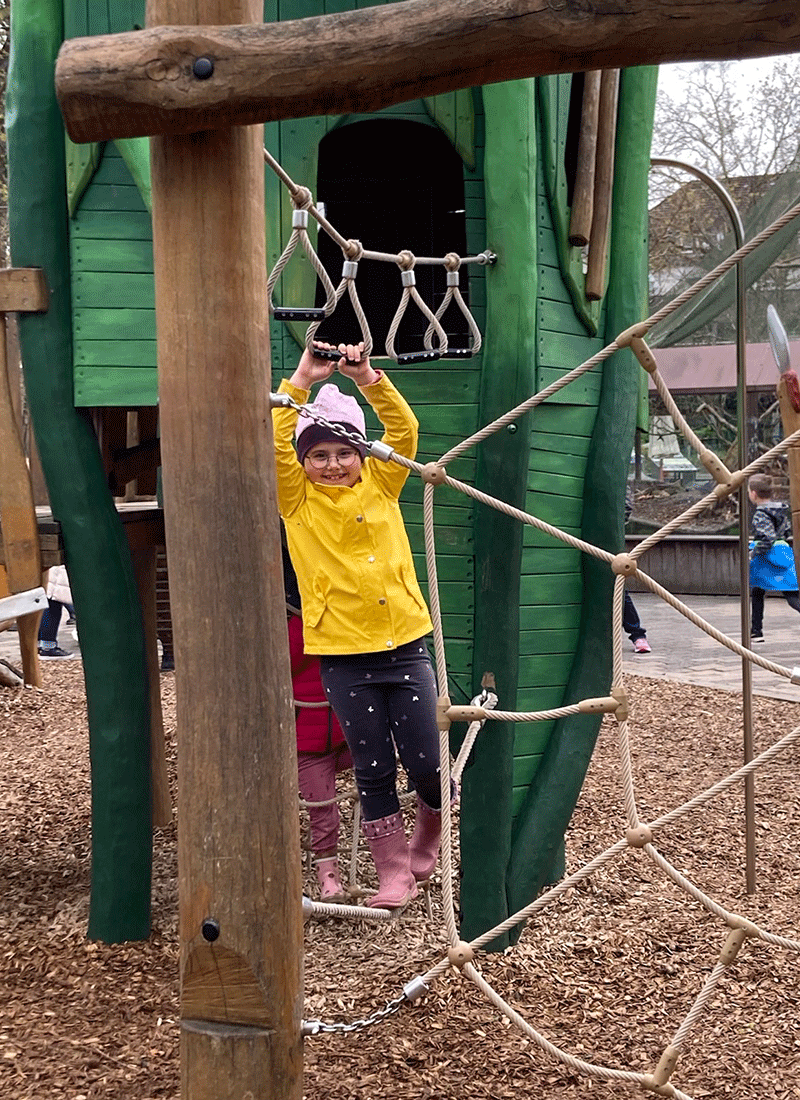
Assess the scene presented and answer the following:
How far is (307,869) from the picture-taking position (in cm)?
455

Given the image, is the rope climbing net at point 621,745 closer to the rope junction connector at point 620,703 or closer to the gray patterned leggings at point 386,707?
the rope junction connector at point 620,703

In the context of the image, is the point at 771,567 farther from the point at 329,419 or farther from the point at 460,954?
the point at 460,954

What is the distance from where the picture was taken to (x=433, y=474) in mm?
2812

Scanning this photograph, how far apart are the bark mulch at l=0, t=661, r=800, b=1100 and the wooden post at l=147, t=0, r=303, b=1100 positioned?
2.60ft

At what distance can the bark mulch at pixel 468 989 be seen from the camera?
3.04 metres

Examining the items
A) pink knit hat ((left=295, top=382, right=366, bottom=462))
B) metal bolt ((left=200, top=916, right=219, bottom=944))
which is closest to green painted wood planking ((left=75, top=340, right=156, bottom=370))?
pink knit hat ((left=295, top=382, right=366, bottom=462))

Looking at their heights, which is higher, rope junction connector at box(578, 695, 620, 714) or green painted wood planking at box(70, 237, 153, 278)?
green painted wood planking at box(70, 237, 153, 278)

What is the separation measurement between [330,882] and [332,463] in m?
1.31

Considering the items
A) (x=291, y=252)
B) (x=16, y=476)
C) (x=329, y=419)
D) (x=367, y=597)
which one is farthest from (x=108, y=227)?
(x=367, y=597)

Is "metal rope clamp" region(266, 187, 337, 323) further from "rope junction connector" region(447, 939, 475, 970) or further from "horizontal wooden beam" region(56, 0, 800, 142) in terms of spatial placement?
"rope junction connector" region(447, 939, 475, 970)

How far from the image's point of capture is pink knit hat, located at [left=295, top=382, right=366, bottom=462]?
10.9 ft

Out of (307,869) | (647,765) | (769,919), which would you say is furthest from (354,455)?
(647,765)

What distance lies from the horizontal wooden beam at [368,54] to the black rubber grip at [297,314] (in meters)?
0.65

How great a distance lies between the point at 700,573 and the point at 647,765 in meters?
8.71
